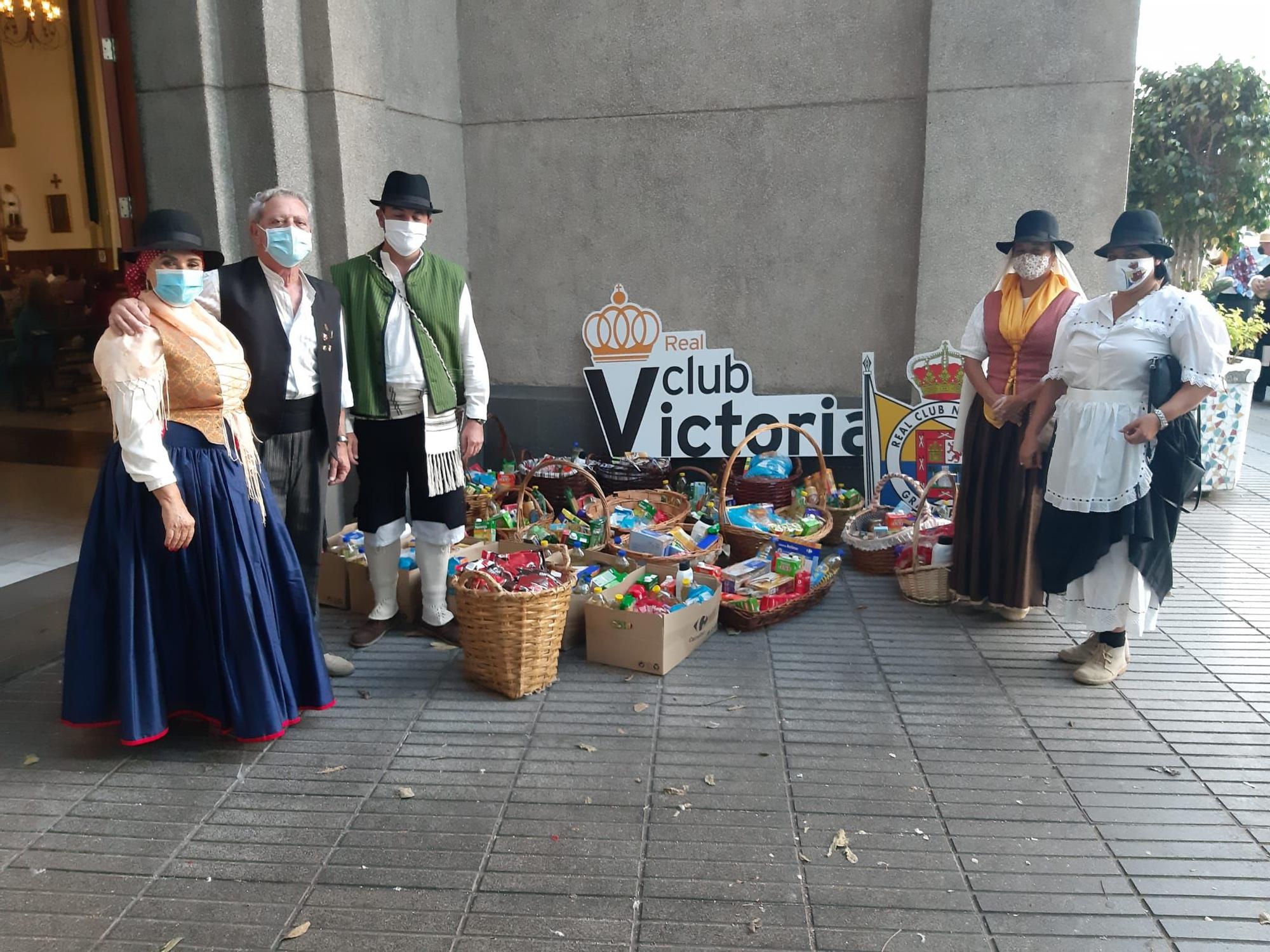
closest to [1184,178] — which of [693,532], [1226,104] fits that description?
[1226,104]

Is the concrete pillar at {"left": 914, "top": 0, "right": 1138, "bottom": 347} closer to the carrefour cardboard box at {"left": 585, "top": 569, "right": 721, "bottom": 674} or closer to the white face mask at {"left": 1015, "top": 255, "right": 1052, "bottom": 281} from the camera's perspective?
the white face mask at {"left": 1015, "top": 255, "right": 1052, "bottom": 281}

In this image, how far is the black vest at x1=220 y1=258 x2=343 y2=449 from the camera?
11.3ft

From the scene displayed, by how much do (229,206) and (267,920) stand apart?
3842 millimetres

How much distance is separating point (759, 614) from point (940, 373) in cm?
227

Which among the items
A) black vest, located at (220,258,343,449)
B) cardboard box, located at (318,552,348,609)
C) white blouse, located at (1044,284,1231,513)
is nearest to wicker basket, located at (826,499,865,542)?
white blouse, located at (1044,284,1231,513)

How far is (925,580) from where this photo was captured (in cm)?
475

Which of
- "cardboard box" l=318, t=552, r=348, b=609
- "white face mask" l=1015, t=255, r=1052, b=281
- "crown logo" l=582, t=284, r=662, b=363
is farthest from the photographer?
"crown logo" l=582, t=284, r=662, b=363

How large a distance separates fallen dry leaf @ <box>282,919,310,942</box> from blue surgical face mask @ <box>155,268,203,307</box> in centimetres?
197

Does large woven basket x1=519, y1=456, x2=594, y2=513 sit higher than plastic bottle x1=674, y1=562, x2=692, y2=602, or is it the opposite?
large woven basket x1=519, y1=456, x2=594, y2=513

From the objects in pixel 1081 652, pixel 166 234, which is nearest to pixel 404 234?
pixel 166 234

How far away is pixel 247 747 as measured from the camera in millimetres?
3371

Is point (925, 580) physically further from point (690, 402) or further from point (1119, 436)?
point (690, 402)

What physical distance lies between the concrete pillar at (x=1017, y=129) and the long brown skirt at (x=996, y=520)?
1610 mm

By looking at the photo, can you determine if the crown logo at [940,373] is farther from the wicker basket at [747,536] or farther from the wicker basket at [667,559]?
the wicker basket at [667,559]
